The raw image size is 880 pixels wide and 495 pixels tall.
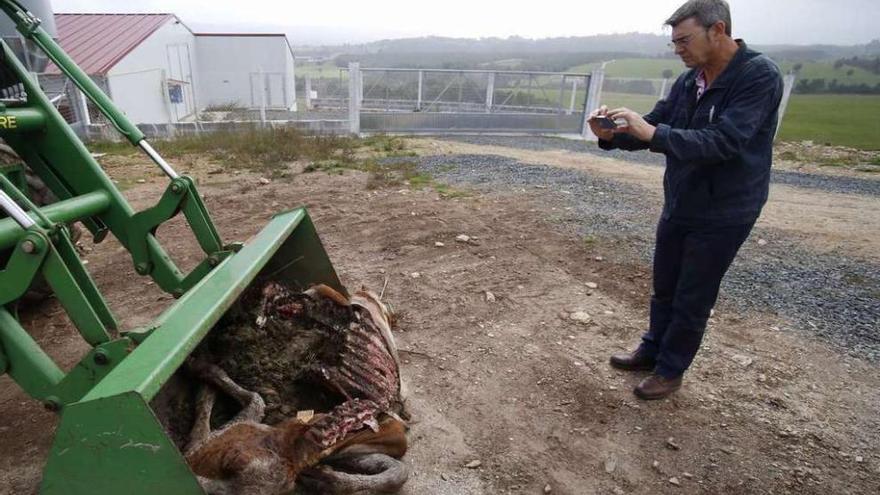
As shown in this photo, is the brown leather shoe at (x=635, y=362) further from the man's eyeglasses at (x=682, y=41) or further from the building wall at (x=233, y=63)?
the building wall at (x=233, y=63)

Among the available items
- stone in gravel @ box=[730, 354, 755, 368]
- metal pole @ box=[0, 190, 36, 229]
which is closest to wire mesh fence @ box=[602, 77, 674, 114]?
stone in gravel @ box=[730, 354, 755, 368]

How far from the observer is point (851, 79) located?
1527 inches

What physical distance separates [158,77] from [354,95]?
8.48 meters

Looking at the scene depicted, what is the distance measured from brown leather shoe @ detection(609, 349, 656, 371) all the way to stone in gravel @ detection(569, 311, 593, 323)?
567 millimetres

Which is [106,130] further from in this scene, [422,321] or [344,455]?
[344,455]

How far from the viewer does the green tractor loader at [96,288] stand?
5.28ft

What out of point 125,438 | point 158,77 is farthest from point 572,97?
point 125,438

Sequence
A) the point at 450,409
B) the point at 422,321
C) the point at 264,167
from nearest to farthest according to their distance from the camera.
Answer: the point at 450,409 → the point at 422,321 → the point at 264,167

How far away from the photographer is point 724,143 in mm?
2504

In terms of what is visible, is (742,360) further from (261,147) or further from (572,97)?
(572,97)

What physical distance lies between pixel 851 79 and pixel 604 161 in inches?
1550

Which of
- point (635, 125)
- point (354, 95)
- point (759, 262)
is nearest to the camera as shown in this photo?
point (635, 125)

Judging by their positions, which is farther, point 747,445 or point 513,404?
point 513,404

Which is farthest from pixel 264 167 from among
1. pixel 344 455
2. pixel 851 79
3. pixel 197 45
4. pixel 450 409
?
pixel 851 79
